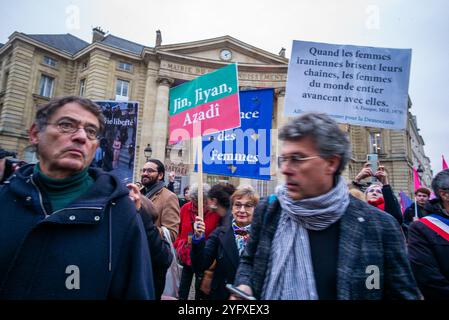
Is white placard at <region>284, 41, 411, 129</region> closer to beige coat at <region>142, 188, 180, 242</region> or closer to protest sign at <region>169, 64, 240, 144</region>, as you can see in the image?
protest sign at <region>169, 64, 240, 144</region>

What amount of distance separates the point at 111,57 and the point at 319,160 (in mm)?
28262

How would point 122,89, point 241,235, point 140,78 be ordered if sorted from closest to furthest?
1. point 241,235
2. point 122,89
3. point 140,78

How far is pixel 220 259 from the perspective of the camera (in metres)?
3.01

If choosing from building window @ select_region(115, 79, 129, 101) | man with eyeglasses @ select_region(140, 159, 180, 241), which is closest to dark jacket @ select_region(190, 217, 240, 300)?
man with eyeglasses @ select_region(140, 159, 180, 241)

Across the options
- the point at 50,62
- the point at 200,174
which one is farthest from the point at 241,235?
the point at 50,62

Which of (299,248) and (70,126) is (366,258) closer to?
(299,248)

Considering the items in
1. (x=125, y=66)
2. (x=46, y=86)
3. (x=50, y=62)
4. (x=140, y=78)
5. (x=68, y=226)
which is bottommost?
(x=68, y=226)

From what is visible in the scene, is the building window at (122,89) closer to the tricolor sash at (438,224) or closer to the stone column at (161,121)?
the stone column at (161,121)

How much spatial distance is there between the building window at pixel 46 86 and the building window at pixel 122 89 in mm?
7357

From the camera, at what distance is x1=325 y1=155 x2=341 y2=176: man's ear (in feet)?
5.63

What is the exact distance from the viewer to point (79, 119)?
173 centimetres

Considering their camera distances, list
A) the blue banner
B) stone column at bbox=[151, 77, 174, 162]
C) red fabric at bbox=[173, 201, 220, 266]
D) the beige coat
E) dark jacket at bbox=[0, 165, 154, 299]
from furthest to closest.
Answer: stone column at bbox=[151, 77, 174, 162] < the blue banner < red fabric at bbox=[173, 201, 220, 266] < the beige coat < dark jacket at bbox=[0, 165, 154, 299]

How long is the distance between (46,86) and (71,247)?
3150cm
